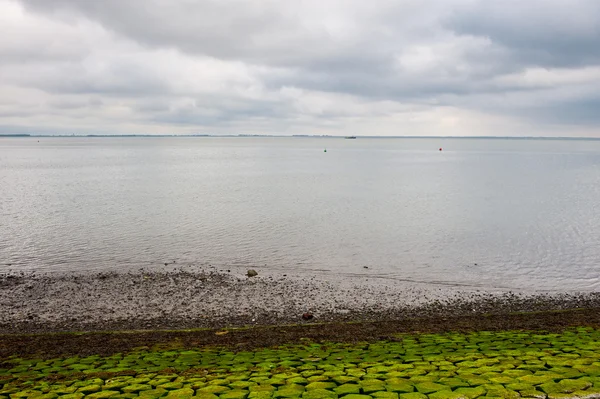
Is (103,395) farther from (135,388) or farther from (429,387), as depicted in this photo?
(429,387)

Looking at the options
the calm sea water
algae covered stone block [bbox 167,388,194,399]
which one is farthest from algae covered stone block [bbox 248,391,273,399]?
the calm sea water

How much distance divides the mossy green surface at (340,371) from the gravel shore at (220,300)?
4.54m

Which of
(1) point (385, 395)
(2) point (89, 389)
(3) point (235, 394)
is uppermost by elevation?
(1) point (385, 395)

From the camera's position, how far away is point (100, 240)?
101 feet

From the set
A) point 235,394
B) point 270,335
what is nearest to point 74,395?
point 235,394

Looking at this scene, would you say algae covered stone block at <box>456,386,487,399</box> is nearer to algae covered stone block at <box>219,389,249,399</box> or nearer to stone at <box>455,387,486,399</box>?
stone at <box>455,387,486,399</box>

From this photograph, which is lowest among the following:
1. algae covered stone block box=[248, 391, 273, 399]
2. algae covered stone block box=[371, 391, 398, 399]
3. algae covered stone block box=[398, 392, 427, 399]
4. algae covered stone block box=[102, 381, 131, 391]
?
algae covered stone block box=[102, 381, 131, 391]

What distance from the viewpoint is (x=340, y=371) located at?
940 cm

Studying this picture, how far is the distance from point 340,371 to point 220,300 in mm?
10703

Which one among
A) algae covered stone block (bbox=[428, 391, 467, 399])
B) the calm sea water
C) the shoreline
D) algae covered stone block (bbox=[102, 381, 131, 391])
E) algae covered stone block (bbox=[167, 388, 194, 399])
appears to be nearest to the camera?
algae covered stone block (bbox=[428, 391, 467, 399])

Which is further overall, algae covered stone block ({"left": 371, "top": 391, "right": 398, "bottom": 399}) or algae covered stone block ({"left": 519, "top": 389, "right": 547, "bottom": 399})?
algae covered stone block ({"left": 371, "top": 391, "right": 398, "bottom": 399})

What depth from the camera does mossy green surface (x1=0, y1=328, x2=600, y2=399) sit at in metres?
7.98

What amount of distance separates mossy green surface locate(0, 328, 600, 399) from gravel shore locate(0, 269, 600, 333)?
14.9 feet

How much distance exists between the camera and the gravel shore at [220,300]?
16.8 m
